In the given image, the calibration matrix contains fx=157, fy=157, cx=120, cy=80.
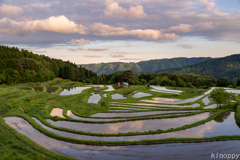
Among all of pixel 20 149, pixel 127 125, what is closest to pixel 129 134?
pixel 127 125

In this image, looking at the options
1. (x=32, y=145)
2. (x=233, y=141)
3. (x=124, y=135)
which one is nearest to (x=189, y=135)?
(x=233, y=141)

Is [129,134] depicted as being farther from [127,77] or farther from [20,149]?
[127,77]

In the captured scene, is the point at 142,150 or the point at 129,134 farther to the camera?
the point at 129,134

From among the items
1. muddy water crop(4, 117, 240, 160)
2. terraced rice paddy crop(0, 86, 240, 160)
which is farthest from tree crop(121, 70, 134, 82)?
muddy water crop(4, 117, 240, 160)

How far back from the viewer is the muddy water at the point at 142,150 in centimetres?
1698

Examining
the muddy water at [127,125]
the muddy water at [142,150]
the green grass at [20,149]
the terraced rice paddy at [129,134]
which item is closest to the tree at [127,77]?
the terraced rice paddy at [129,134]

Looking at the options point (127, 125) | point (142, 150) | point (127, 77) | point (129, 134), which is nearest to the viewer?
point (142, 150)

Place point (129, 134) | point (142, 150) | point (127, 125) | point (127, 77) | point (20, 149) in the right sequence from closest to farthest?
1. point (20, 149)
2. point (142, 150)
3. point (129, 134)
4. point (127, 125)
5. point (127, 77)

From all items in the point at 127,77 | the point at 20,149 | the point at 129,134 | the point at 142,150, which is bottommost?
the point at 142,150

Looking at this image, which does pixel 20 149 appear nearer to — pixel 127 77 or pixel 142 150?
pixel 142 150

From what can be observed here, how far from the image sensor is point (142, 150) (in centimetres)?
1834

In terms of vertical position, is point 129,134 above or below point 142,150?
above

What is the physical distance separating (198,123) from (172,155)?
42.3ft

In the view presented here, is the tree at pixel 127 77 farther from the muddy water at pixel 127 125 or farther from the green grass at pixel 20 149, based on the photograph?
the green grass at pixel 20 149
